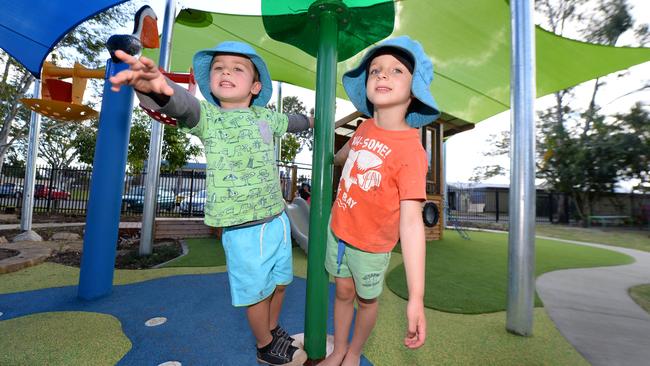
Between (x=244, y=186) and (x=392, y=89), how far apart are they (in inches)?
32.5

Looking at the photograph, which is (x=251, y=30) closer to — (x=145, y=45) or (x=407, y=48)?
(x=145, y=45)

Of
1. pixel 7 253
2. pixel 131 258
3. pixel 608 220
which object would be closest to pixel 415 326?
pixel 131 258

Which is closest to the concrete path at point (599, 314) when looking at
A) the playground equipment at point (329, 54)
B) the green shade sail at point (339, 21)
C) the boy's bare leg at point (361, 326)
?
the playground equipment at point (329, 54)

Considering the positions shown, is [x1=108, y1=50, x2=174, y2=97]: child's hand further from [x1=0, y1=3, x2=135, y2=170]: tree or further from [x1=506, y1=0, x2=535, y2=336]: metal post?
[x1=0, y1=3, x2=135, y2=170]: tree

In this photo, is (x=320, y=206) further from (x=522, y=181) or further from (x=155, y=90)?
(x=522, y=181)

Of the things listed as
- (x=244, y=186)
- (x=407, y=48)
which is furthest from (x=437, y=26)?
(x=244, y=186)

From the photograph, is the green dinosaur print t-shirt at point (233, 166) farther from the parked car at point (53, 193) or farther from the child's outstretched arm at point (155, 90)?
the parked car at point (53, 193)

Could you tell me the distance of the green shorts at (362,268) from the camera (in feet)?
4.71

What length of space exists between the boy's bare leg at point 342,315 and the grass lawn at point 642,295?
143 inches

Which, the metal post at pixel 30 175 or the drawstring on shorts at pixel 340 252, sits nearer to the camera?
the drawstring on shorts at pixel 340 252

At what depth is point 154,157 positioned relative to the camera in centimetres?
488

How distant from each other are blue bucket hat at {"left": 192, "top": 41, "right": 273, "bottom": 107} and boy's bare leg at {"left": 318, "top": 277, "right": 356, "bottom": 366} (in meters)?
1.08

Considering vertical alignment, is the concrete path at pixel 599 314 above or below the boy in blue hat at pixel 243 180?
below

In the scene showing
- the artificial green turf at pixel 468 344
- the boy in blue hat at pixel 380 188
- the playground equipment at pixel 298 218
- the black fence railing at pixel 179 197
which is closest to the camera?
the boy in blue hat at pixel 380 188
